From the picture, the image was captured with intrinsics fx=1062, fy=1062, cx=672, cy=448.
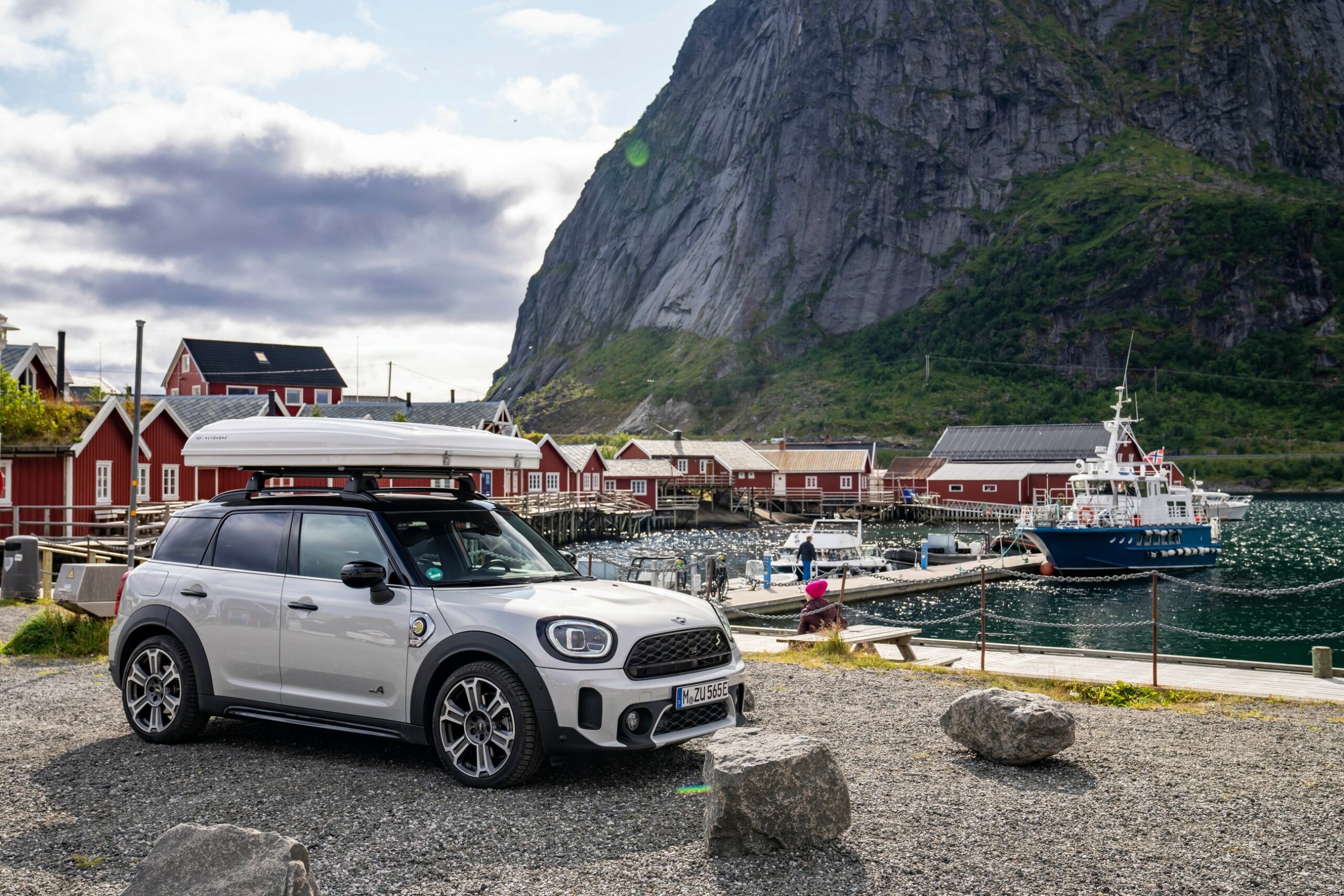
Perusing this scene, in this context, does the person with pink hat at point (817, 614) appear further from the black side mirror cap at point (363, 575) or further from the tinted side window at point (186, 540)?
the black side mirror cap at point (363, 575)

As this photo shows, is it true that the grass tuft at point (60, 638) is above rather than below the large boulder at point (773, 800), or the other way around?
below

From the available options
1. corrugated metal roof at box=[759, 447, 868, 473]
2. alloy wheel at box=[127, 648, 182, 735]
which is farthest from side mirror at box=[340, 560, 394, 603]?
corrugated metal roof at box=[759, 447, 868, 473]

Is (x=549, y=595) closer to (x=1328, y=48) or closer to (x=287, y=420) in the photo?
(x=287, y=420)

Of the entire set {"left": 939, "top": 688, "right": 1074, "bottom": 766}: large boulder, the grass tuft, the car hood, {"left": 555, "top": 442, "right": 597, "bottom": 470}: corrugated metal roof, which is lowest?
the grass tuft

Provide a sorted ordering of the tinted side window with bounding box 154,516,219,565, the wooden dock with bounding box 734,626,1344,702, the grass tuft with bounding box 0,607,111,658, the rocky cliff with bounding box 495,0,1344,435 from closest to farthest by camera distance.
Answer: the tinted side window with bounding box 154,516,219,565
the wooden dock with bounding box 734,626,1344,702
the grass tuft with bounding box 0,607,111,658
the rocky cliff with bounding box 495,0,1344,435

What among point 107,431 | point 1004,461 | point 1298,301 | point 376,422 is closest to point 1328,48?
point 1298,301

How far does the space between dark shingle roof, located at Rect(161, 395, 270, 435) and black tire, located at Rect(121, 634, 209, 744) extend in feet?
126

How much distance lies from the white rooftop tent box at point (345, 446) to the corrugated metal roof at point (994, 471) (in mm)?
88518

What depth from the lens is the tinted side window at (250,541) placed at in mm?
8172

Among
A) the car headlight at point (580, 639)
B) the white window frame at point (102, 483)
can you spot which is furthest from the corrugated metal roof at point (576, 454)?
the car headlight at point (580, 639)

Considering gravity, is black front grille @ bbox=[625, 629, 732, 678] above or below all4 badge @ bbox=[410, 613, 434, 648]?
below

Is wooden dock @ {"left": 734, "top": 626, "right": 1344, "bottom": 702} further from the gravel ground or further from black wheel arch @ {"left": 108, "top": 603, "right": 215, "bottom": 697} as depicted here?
black wheel arch @ {"left": 108, "top": 603, "right": 215, "bottom": 697}

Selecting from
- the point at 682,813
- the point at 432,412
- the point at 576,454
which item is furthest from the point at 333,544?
the point at 576,454

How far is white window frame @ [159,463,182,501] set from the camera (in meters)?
41.3
